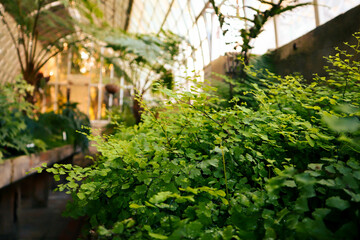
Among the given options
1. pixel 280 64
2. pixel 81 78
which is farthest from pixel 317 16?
pixel 81 78

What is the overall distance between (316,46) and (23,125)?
3341 mm

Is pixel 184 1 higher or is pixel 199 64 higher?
pixel 184 1

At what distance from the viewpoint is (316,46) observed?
2270mm

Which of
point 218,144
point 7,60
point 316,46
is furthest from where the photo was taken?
point 7,60

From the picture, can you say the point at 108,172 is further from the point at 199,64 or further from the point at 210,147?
the point at 199,64

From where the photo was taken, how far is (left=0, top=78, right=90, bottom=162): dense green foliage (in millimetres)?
2777

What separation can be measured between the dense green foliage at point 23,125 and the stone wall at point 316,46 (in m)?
2.22

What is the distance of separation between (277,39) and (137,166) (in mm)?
2913

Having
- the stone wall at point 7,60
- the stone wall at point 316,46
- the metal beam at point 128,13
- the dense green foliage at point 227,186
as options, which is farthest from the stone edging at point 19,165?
the metal beam at point 128,13

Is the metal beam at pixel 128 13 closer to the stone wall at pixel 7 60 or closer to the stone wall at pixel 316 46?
the stone wall at pixel 7 60

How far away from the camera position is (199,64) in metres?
5.82

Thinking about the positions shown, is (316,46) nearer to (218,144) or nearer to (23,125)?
(218,144)

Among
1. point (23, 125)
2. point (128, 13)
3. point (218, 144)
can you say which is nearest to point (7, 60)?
point (128, 13)

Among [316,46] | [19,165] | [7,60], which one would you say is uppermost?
[7,60]
